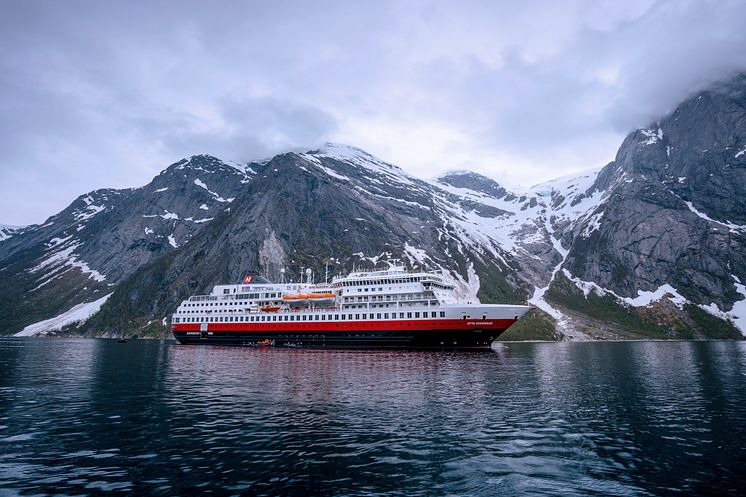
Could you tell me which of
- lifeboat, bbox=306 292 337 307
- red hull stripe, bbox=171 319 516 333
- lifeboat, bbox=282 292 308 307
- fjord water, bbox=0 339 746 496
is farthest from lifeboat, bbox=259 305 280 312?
fjord water, bbox=0 339 746 496

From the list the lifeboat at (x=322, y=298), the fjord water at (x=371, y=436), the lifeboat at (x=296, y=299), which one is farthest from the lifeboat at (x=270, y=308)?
the fjord water at (x=371, y=436)

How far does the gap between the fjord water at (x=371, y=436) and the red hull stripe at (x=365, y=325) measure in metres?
40.6

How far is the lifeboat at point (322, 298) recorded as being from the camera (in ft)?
343

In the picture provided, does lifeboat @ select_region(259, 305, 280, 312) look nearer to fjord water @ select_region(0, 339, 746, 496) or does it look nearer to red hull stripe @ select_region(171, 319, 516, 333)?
red hull stripe @ select_region(171, 319, 516, 333)

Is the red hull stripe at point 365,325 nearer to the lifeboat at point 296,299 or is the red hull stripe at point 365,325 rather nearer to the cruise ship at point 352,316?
the cruise ship at point 352,316

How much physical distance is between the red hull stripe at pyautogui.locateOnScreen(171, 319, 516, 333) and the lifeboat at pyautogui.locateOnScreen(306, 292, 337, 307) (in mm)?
5522

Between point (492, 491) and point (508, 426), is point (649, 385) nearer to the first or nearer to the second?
point (508, 426)

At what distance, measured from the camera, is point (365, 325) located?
96625 millimetres

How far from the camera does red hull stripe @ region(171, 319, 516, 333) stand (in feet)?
292

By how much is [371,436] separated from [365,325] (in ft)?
236

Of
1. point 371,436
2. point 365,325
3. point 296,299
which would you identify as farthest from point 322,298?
point 371,436

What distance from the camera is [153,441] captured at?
24.1 metres

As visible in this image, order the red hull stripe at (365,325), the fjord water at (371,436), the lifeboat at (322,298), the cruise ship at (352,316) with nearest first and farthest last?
1. the fjord water at (371,436)
2. the red hull stripe at (365,325)
3. the cruise ship at (352,316)
4. the lifeboat at (322,298)

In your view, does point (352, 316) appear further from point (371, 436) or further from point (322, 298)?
point (371, 436)
